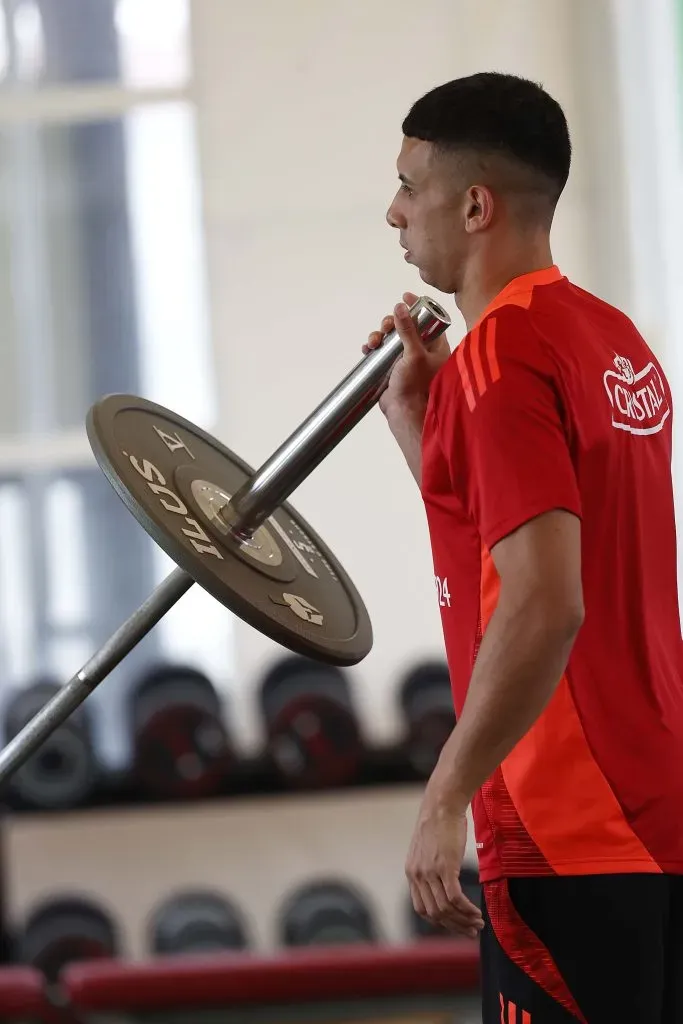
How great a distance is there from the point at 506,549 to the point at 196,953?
2.62m

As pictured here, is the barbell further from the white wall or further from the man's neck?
the white wall

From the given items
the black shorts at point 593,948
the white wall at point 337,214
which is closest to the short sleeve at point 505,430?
the black shorts at point 593,948

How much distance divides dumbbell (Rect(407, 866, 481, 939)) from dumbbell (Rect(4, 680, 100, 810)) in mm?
937

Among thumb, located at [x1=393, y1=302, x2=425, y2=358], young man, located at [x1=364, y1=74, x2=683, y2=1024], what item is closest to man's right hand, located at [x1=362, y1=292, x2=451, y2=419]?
thumb, located at [x1=393, y1=302, x2=425, y2=358]

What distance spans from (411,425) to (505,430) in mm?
407

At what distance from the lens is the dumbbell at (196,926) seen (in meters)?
3.36

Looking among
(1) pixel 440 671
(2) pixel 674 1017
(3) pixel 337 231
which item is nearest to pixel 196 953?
(1) pixel 440 671

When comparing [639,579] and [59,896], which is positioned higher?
[639,579]

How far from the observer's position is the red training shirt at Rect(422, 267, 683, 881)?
1.04 m

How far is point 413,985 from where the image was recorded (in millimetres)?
2904

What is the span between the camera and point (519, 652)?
3.25ft

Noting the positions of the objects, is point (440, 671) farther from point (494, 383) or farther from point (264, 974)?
point (494, 383)

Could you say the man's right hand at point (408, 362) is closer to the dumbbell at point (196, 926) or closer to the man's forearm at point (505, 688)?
the man's forearm at point (505, 688)

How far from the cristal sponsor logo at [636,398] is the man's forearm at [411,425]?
0.29 m
